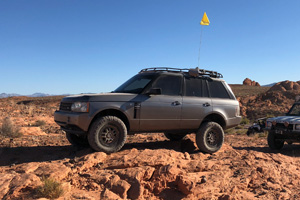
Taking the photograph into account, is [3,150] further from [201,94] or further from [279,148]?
[279,148]

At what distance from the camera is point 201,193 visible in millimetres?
4789

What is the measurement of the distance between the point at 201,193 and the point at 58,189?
8.15ft

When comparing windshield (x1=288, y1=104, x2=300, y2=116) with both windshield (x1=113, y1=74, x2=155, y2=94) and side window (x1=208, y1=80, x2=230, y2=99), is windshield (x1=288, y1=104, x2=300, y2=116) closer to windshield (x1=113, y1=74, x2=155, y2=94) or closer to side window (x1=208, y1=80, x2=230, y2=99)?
side window (x1=208, y1=80, x2=230, y2=99)

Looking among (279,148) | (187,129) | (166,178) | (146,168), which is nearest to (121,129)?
(146,168)

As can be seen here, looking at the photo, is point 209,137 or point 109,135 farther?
point 209,137

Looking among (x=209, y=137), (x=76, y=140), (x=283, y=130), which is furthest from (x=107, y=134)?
(x=283, y=130)

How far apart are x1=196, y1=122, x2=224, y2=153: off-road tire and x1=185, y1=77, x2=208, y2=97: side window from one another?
2.60ft

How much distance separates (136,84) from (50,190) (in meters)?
3.28

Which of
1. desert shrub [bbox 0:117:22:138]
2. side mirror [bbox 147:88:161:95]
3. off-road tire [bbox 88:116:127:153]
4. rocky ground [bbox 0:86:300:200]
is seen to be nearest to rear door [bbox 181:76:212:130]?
rocky ground [bbox 0:86:300:200]

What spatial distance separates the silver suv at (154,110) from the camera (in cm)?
537

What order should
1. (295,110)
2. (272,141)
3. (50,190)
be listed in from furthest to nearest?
(295,110) → (272,141) → (50,190)

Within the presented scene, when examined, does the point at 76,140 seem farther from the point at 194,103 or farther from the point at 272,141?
the point at 272,141

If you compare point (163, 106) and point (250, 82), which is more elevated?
point (250, 82)

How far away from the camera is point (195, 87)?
6.82 m
